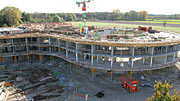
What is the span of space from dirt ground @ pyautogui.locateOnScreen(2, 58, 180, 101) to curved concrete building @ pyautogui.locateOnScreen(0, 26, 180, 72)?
3.87m

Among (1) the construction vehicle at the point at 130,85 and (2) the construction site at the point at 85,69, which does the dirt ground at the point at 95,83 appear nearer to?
(2) the construction site at the point at 85,69

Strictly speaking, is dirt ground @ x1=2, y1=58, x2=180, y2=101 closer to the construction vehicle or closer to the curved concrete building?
the construction vehicle

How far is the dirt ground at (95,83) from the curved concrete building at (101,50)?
387cm

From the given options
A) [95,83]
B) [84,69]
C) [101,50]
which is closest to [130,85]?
[95,83]

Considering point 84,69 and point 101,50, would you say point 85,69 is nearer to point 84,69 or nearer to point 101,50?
point 84,69

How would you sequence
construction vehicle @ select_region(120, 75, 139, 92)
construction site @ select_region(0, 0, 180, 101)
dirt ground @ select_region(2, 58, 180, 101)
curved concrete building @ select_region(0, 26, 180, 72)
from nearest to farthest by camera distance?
dirt ground @ select_region(2, 58, 180, 101)
construction site @ select_region(0, 0, 180, 101)
construction vehicle @ select_region(120, 75, 139, 92)
curved concrete building @ select_region(0, 26, 180, 72)

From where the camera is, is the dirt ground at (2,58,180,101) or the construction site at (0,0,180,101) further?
the construction site at (0,0,180,101)

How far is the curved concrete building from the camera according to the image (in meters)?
44.8

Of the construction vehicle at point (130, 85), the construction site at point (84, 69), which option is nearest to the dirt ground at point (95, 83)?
the construction site at point (84, 69)

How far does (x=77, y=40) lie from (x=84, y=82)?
12308 millimetres

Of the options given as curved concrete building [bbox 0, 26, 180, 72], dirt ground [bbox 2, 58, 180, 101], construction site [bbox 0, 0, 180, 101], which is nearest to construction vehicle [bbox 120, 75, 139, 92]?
construction site [bbox 0, 0, 180, 101]

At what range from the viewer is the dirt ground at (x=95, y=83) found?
3778cm

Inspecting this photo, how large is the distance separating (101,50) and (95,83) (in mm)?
9840

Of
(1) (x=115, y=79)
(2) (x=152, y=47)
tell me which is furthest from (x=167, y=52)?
(1) (x=115, y=79)
